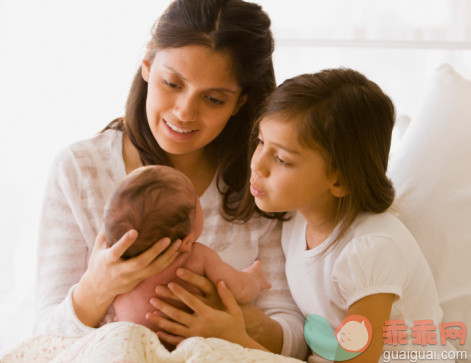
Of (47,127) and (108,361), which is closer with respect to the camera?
(108,361)

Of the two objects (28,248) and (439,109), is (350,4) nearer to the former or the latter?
(439,109)

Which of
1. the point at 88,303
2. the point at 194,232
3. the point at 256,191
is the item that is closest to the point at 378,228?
the point at 256,191

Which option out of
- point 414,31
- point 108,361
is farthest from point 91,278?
point 414,31

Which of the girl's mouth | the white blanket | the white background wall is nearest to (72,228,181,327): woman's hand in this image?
the white blanket

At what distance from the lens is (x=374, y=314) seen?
4.19 ft

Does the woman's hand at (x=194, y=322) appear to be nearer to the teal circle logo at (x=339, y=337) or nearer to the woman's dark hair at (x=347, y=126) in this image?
the teal circle logo at (x=339, y=337)

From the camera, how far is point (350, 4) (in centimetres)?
244

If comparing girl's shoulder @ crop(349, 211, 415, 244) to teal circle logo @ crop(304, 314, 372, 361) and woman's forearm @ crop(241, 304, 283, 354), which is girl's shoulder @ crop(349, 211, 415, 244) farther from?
woman's forearm @ crop(241, 304, 283, 354)

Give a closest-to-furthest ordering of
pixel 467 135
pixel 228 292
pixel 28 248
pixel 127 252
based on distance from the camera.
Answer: pixel 127 252 < pixel 228 292 < pixel 467 135 < pixel 28 248

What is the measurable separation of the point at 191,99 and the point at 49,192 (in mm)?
510

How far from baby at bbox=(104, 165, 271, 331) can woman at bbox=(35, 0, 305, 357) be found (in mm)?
36

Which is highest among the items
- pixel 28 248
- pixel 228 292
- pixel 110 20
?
pixel 110 20

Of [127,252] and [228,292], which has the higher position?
[127,252]

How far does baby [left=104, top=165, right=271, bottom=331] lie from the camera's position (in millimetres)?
1162
